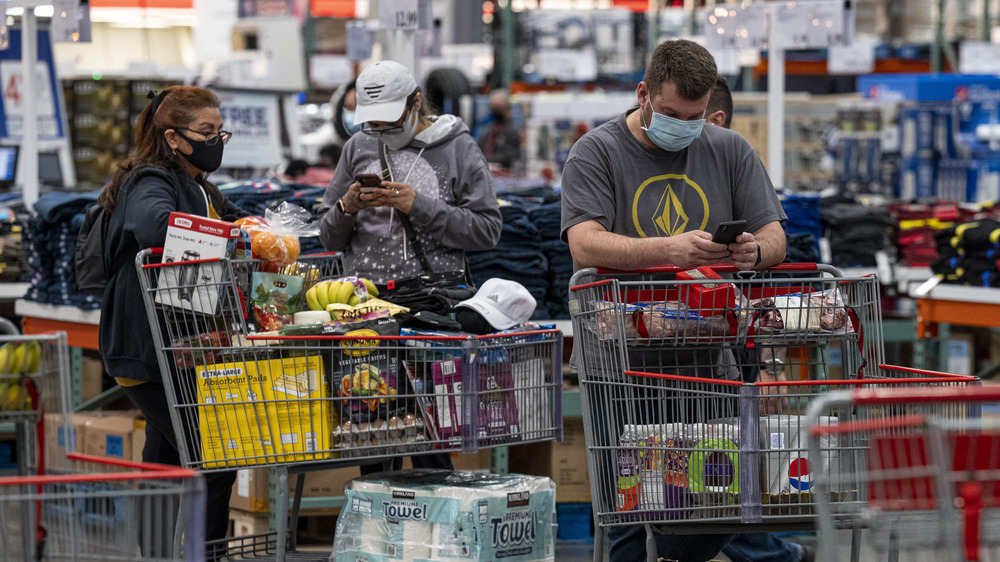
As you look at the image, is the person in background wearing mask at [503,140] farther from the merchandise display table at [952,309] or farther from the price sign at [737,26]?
the merchandise display table at [952,309]

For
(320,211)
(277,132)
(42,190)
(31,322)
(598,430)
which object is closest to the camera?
(598,430)

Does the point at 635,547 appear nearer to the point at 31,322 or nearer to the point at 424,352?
the point at 424,352

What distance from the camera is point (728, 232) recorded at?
3129mm

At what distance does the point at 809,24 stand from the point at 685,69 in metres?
3.72

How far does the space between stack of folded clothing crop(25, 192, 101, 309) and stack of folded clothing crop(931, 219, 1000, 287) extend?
397cm

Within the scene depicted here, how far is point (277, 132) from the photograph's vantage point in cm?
867

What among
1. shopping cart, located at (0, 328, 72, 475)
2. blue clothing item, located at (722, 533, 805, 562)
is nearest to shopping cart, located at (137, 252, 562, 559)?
shopping cart, located at (0, 328, 72, 475)

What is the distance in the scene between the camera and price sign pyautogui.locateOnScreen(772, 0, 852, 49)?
6668 mm

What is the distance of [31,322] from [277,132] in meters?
3.13

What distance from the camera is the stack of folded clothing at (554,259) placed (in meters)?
5.41

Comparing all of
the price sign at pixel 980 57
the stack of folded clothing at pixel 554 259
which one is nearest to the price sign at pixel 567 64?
the price sign at pixel 980 57

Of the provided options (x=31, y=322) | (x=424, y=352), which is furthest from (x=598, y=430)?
(x=31, y=322)

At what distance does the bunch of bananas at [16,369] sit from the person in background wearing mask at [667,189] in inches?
55.1

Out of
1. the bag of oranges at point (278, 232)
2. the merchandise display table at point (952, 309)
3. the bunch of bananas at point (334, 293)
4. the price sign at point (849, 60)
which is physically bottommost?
the merchandise display table at point (952, 309)
